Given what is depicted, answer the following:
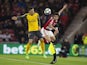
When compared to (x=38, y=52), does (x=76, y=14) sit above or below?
above

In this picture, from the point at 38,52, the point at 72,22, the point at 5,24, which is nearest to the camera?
the point at 38,52

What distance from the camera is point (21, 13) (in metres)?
27.4

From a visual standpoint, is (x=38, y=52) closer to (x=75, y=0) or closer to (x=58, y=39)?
(x=58, y=39)

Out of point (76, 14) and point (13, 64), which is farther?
point (76, 14)

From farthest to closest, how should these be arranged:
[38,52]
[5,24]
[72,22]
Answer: [72,22], [5,24], [38,52]

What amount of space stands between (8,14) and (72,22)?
192 inches

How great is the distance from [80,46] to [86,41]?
1.03 metres

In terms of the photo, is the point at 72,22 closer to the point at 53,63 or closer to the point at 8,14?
the point at 8,14

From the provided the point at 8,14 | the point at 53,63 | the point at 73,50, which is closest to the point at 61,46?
the point at 73,50

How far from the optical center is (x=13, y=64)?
583 inches

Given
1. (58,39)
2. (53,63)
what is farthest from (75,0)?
(53,63)

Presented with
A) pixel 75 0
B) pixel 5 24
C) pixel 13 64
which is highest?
pixel 75 0

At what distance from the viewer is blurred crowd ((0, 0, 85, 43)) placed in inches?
1015

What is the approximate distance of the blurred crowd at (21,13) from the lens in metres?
25.8
